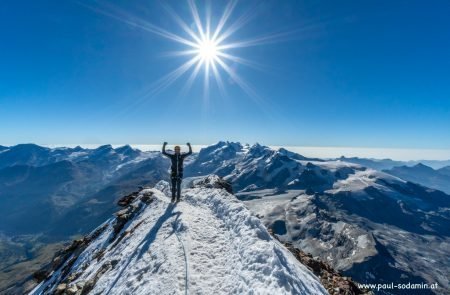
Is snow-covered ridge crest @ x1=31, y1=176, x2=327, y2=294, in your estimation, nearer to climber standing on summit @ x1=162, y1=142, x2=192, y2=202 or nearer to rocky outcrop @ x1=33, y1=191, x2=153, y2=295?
rocky outcrop @ x1=33, y1=191, x2=153, y2=295

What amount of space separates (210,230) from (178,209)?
18.9 feet

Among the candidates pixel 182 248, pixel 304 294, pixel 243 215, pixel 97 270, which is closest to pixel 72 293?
pixel 97 270

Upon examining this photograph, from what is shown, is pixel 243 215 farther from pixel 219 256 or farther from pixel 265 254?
pixel 265 254

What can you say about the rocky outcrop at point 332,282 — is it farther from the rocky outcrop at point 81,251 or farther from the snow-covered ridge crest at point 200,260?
the rocky outcrop at point 81,251

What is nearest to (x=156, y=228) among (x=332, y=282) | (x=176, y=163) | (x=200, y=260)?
(x=200, y=260)

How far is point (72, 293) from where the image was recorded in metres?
19.5

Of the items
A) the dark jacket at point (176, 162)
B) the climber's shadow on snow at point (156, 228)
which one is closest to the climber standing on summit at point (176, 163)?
the dark jacket at point (176, 162)

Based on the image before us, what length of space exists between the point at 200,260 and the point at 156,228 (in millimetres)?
7047

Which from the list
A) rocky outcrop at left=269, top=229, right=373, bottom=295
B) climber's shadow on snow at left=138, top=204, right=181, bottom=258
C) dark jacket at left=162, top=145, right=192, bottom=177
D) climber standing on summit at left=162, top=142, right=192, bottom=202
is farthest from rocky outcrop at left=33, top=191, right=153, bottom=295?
rocky outcrop at left=269, top=229, right=373, bottom=295

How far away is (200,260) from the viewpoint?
1711 cm

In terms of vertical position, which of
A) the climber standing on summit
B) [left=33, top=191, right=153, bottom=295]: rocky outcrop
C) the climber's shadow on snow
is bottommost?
[left=33, top=191, right=153, bottom=295]: rocky outcrop

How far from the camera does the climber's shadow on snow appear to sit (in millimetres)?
20031

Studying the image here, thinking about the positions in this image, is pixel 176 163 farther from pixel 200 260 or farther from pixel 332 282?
pixel 332 282

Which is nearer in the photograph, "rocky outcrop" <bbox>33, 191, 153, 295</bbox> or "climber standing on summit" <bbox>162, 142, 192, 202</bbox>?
"rocky outcrop" <bbox>33, 191, 153, 295</bbox>
